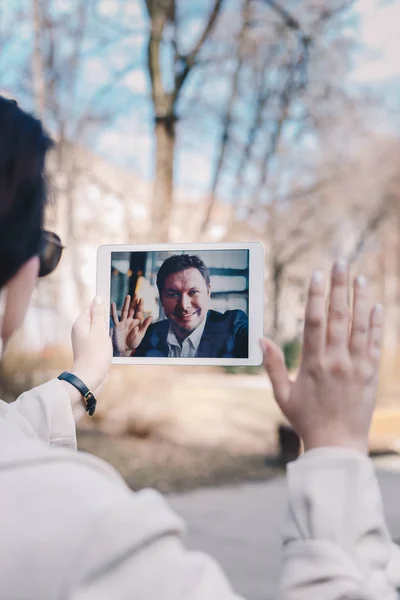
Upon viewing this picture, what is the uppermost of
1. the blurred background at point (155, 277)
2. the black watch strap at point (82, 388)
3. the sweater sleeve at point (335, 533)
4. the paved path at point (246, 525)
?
the blurred background at point (155, 277)

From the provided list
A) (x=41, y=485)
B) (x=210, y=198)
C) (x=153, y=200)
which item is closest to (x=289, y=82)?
(x=210, y=198)

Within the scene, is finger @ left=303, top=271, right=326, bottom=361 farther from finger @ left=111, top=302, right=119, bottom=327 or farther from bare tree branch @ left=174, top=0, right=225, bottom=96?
bare tree branch @ left=174, top=0, right=225, bottom=96

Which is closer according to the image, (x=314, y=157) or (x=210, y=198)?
(x=210, y=198)

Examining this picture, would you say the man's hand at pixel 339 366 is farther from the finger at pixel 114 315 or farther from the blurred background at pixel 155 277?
the finger at pixel 114 315

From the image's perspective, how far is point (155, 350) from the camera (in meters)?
1.33

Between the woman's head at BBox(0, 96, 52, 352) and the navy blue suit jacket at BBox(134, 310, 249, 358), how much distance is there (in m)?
0.45

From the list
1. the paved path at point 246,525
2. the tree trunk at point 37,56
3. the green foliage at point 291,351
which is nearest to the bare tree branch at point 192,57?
the tree trunk at point 37,56

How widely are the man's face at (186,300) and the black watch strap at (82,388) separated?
20 cm

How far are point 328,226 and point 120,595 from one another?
28.4 feet

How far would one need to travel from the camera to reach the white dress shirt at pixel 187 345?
4.35 ft

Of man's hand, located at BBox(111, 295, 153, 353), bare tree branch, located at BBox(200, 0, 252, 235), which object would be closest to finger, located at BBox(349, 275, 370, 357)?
man's hand, located at BBox(111, 295, 153, 353)

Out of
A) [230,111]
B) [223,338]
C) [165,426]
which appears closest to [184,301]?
[223,338]

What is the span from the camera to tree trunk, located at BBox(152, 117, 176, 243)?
767 cm

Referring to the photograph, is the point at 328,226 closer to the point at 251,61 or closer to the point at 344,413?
the point at 251,61
